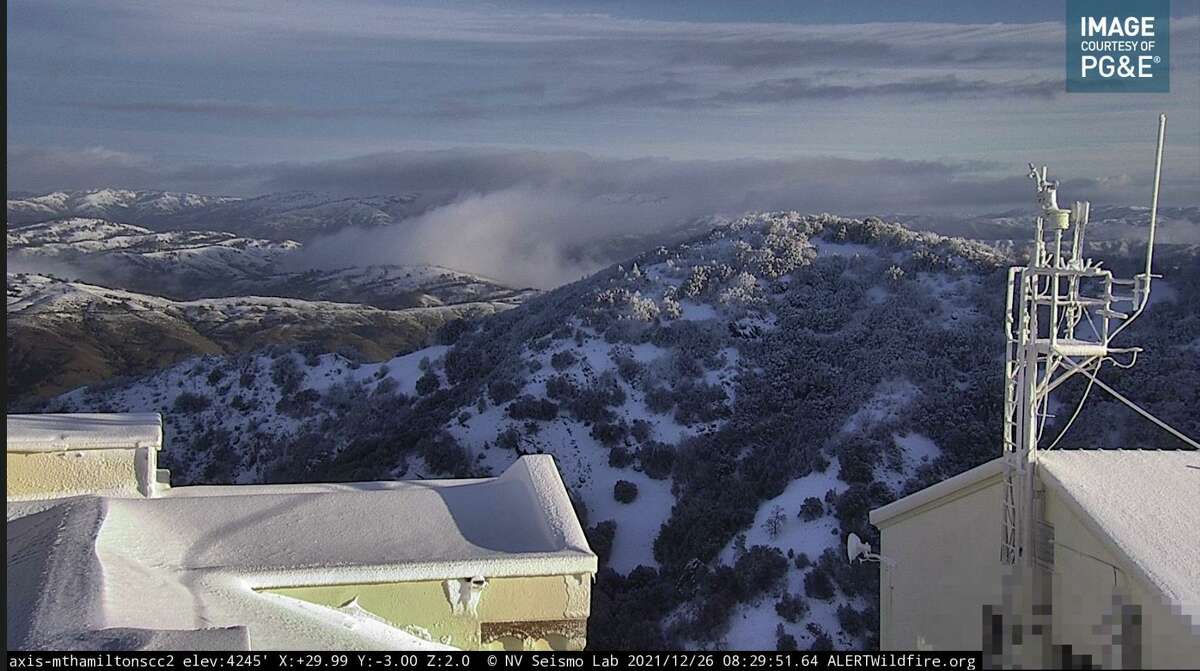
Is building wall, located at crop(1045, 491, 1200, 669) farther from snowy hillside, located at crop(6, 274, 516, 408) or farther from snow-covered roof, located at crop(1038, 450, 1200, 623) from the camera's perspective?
snowy hillside, located at crop(6, 274, 516, 408)

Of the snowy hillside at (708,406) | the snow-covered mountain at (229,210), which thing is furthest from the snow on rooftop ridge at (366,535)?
the snow-covered mountain at (229,210)

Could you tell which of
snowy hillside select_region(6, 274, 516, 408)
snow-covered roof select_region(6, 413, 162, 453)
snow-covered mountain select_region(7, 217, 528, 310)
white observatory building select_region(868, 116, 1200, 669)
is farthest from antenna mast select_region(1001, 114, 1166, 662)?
snow-covered mountain select_region(7, 217, 528, 310)

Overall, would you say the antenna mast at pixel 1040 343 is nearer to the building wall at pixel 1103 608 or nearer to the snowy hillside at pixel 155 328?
the building wall at pixel 1103 608

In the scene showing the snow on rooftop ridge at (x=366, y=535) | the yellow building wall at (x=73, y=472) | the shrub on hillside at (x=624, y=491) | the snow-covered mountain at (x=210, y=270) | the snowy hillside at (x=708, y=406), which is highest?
the yellow building wall at (x=73, y=472)

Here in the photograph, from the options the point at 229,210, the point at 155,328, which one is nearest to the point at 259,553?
the point at 155,328

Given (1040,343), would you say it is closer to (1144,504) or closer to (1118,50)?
(1144,504)

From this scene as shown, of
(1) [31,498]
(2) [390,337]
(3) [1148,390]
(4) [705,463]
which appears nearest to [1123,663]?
(1) [31,498]

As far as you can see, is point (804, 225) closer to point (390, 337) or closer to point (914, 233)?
point (914, 233)
